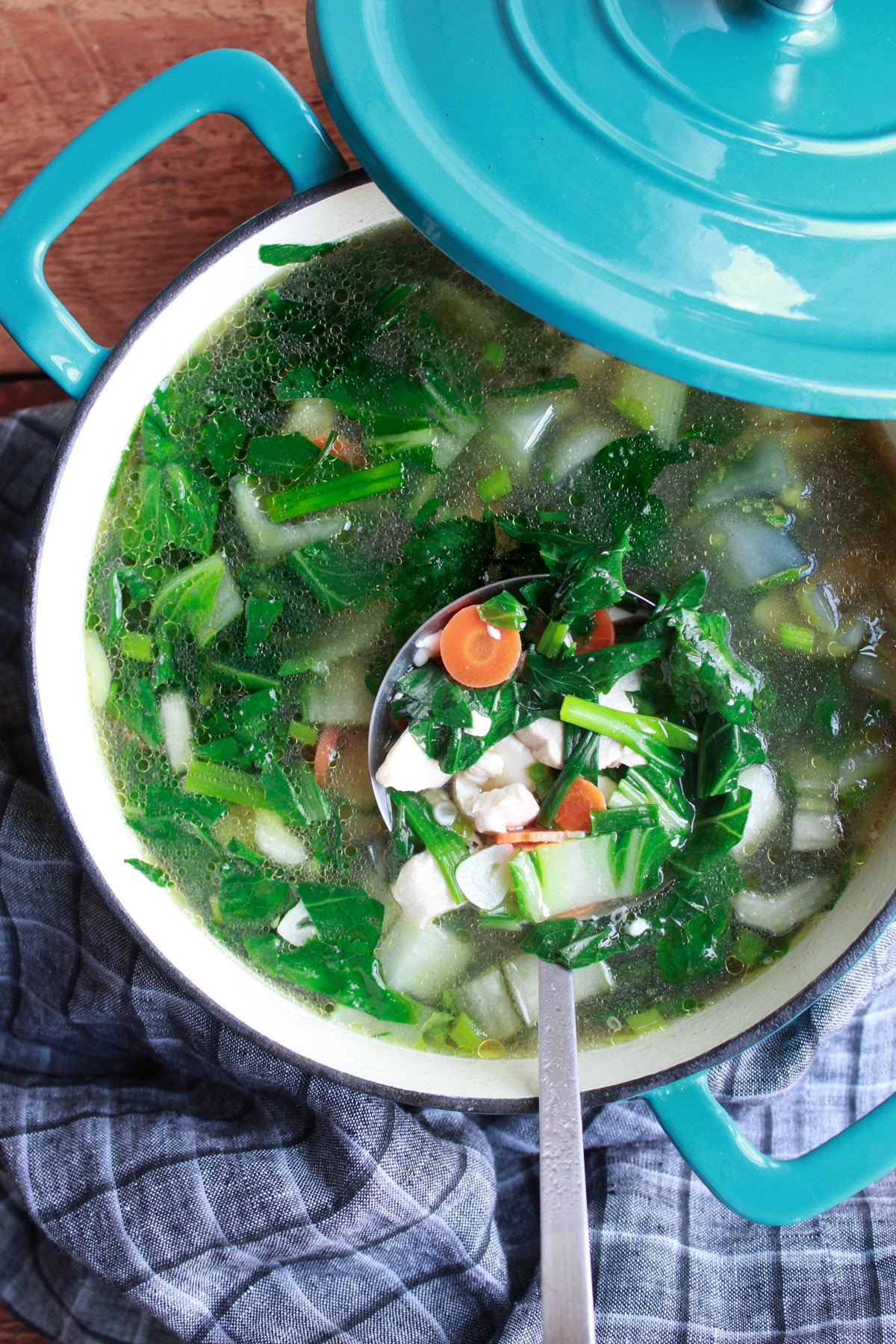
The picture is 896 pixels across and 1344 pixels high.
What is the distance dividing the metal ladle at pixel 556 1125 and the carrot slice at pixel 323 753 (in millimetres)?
53

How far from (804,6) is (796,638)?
722 millimetres

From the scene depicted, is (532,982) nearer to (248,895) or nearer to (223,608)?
(248,895)

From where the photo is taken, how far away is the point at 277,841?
48.8 inches

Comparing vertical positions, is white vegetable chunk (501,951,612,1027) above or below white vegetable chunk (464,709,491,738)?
below

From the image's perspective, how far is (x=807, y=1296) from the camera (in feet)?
4.19

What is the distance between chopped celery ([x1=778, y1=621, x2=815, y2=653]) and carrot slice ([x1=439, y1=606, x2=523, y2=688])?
0.36 m

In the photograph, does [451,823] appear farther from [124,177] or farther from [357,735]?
[124,177]

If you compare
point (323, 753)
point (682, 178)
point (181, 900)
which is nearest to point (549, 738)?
point (323, 753)

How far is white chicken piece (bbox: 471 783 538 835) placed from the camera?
3.74 feet

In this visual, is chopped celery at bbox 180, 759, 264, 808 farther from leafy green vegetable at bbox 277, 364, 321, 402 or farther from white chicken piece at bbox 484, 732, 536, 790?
leafy green vegetable at bbox 277, 364, 321, 402

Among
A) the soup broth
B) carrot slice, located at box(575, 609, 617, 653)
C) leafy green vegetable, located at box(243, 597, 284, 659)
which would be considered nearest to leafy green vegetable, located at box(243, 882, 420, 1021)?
the soup broth

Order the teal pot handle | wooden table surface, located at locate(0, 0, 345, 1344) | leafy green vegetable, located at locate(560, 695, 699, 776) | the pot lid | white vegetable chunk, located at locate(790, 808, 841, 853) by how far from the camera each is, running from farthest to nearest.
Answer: wooden table surface, located at locate(0, 0, 345, 1344), white vegetable chunk, located at locate(790, 808, 841, 853), leafy green vegetable, located at locate(560, 695, 699, 776), the teal pot handle, the pot lid

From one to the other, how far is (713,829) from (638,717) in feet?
0.57

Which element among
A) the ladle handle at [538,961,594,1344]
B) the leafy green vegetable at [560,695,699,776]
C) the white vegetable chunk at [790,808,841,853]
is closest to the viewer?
the ladle handle at [538,961,594,1344]
